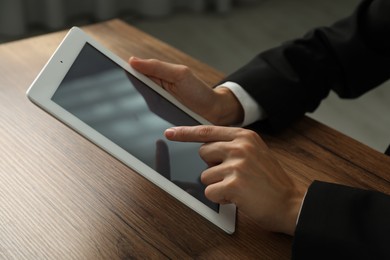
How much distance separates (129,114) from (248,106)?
0.25 meters

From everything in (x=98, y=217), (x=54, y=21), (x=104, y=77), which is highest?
(x=104, y=77)

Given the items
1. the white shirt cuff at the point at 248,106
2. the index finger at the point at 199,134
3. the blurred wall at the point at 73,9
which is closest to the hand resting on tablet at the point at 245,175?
the index finger at the point at 199,134

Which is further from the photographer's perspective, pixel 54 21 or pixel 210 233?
pixel 54 21

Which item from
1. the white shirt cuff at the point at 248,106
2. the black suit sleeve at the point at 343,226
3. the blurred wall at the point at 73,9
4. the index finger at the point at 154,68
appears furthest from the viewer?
the blurred wall at the point at 73,9

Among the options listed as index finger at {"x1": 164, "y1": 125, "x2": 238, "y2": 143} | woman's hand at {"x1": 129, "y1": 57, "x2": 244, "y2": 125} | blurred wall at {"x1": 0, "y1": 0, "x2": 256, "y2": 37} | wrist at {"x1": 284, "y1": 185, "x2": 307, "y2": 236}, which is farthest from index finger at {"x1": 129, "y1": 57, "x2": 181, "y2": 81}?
blurred wall at {"x1": 0, "y1": 0, "x2": 256, "y2": 37}

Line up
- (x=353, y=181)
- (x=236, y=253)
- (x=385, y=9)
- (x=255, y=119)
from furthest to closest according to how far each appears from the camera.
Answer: (x=385, y=9) → (x=255, y=119) → (x=353, y=181) → (x=236, y=253)

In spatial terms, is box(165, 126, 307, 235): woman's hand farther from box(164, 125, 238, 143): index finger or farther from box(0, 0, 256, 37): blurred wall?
box(0, 0, 256, 37): blurred wall

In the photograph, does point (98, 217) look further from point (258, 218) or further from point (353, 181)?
point (353, 181)

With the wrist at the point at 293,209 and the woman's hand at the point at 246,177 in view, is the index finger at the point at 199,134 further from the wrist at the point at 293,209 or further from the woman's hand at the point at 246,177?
the wrist at the point at 293,209

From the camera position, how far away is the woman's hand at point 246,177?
686 mm

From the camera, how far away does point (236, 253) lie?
66 cm

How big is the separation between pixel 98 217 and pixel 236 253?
18 centimetres

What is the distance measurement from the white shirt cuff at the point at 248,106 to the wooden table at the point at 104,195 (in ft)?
0.14

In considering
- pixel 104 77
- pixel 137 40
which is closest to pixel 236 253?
pixel 104 77
